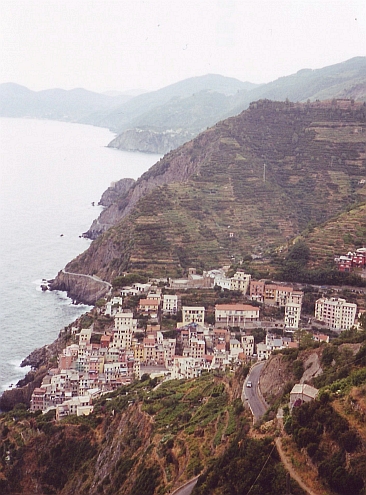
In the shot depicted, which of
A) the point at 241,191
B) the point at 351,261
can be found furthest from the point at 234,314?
the point at 241,191

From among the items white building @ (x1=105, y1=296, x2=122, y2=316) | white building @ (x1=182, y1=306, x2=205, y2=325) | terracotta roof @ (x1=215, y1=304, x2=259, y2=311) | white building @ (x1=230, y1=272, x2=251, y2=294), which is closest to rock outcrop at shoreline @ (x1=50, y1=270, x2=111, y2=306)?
white building @ (x1=105, y1=296, x2=122, y2=316)

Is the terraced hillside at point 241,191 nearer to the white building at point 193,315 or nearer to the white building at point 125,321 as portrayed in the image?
the white building at point 193,315

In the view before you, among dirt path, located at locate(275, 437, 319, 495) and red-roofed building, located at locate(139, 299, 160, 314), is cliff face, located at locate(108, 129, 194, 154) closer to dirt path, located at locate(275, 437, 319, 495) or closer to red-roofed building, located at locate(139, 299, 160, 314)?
red-roofed building, located at locate(139, 299, 160, 314)

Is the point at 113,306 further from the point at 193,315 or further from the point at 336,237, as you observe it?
the point at 336,237

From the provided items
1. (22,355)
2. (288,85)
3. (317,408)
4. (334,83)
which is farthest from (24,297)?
(288,85)

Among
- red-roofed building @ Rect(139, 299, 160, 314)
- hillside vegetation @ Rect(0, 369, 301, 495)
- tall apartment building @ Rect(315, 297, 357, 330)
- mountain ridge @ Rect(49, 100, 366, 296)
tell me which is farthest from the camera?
mountain ridge @ Rect(49, 100, 366, 296)
